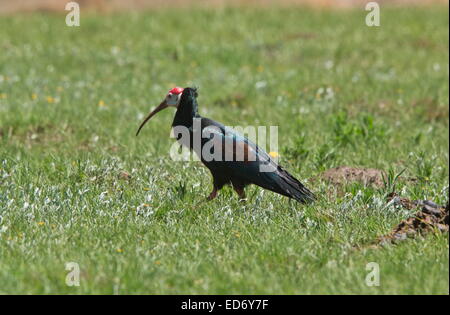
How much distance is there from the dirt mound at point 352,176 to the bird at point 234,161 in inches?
46.6

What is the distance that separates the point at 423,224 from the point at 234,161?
162 cm

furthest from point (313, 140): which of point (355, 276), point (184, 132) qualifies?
point (355, 276)

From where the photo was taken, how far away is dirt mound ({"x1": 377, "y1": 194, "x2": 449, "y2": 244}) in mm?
5652

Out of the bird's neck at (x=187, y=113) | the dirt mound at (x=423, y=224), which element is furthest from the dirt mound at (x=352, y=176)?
the dirt mound at (x=423, y=224)

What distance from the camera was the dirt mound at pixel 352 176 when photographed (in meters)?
7.78

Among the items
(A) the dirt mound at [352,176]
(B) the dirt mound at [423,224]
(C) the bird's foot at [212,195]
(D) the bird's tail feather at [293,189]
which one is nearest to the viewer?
(B) the dirt mound at [423,224]

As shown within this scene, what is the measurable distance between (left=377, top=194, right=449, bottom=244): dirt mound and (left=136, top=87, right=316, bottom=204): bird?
39.9 inches

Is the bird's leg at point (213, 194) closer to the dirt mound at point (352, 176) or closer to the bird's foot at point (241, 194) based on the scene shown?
the bird's foot at point (241, 194)

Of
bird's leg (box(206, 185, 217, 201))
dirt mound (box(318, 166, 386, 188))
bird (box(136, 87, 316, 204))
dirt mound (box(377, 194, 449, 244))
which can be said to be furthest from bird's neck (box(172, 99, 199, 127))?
dirt mound (box(377, 194, 449, 244))

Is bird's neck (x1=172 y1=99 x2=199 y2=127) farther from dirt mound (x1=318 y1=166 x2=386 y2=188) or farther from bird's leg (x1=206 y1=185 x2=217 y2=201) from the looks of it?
dirt mound (x1=318 y1=166 x2=386 y2=188)

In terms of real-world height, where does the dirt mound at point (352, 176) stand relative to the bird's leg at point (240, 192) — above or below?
above
